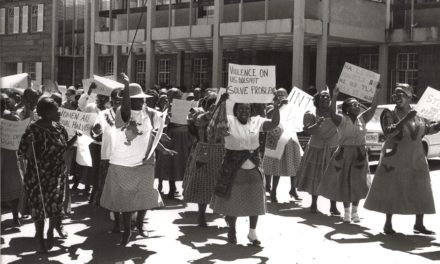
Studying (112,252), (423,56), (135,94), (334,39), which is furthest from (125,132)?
(423,56)

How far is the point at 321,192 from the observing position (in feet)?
31.0

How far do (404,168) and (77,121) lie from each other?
4068 mm

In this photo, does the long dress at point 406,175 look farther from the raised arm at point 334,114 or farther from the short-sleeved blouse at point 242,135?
the short-sleeved blouse at point 242,135

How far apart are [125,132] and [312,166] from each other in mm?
3617

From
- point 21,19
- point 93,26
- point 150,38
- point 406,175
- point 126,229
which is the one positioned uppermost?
point 21,19

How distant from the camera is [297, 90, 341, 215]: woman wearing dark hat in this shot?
9.85 metres

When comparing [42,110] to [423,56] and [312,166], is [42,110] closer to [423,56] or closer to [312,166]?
[312,166]

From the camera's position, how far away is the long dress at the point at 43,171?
23.0 feet

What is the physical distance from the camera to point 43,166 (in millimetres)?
7074

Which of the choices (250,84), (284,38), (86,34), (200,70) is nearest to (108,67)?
(86,34)

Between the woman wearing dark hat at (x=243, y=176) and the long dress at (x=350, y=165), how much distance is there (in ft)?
6.48

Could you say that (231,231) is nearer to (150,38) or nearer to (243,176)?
(243,176)

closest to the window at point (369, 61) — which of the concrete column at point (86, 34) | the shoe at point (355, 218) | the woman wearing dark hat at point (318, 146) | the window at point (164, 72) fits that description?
the window at point (164, 72)

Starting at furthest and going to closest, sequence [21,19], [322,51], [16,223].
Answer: [21,19] → [322,51] → [16,223]
